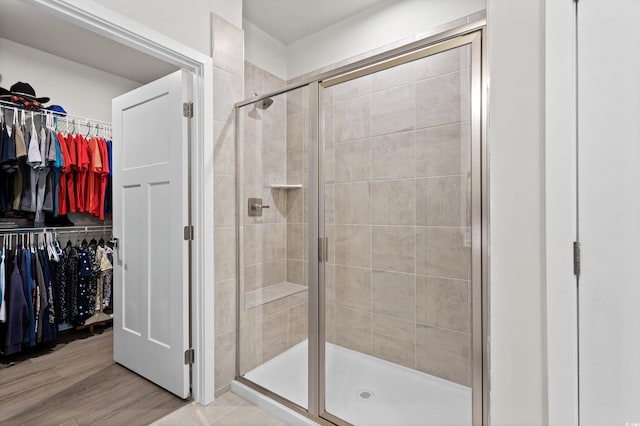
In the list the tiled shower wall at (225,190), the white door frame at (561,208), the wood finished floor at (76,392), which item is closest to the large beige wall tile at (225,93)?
the tiled shower wall at (225,190)

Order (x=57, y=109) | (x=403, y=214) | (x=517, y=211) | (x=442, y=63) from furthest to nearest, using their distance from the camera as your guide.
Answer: (x=57, y=109)
(x=403, y=214)
(x=442, y=63)
(x=517, y=211)

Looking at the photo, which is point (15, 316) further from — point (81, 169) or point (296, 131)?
point (296, 131)

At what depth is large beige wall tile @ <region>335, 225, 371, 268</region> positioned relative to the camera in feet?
5.41

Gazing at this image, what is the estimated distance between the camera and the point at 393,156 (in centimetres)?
155

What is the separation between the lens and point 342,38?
2.54m

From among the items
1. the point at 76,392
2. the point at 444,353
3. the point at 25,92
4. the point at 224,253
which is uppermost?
the point at 25,92

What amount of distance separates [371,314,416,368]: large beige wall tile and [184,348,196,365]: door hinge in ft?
→ 3.57

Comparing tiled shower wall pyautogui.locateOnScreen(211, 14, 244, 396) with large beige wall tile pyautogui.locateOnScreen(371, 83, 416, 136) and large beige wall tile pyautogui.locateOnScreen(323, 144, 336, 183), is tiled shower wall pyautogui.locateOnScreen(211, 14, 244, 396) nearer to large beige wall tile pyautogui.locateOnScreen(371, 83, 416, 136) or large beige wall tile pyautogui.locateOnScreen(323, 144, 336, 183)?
large beige wall tile pyautogui.locateOnScreen(323, 144, 336, 183)

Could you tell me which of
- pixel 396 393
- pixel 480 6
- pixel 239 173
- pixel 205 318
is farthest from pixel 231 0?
pixel 396 393

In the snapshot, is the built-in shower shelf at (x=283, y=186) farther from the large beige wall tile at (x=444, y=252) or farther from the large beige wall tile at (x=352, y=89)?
the large beige wall tile at (x=444, y=252)

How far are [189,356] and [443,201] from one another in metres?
1.72

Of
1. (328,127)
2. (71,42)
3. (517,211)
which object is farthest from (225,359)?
(71,42)

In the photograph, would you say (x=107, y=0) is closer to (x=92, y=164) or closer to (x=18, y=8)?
(x=18, y=8)

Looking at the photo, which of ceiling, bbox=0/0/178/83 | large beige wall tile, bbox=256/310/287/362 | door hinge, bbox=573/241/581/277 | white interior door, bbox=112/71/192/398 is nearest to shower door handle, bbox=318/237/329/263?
large beige wall tile, bbox=256/310/287/362
